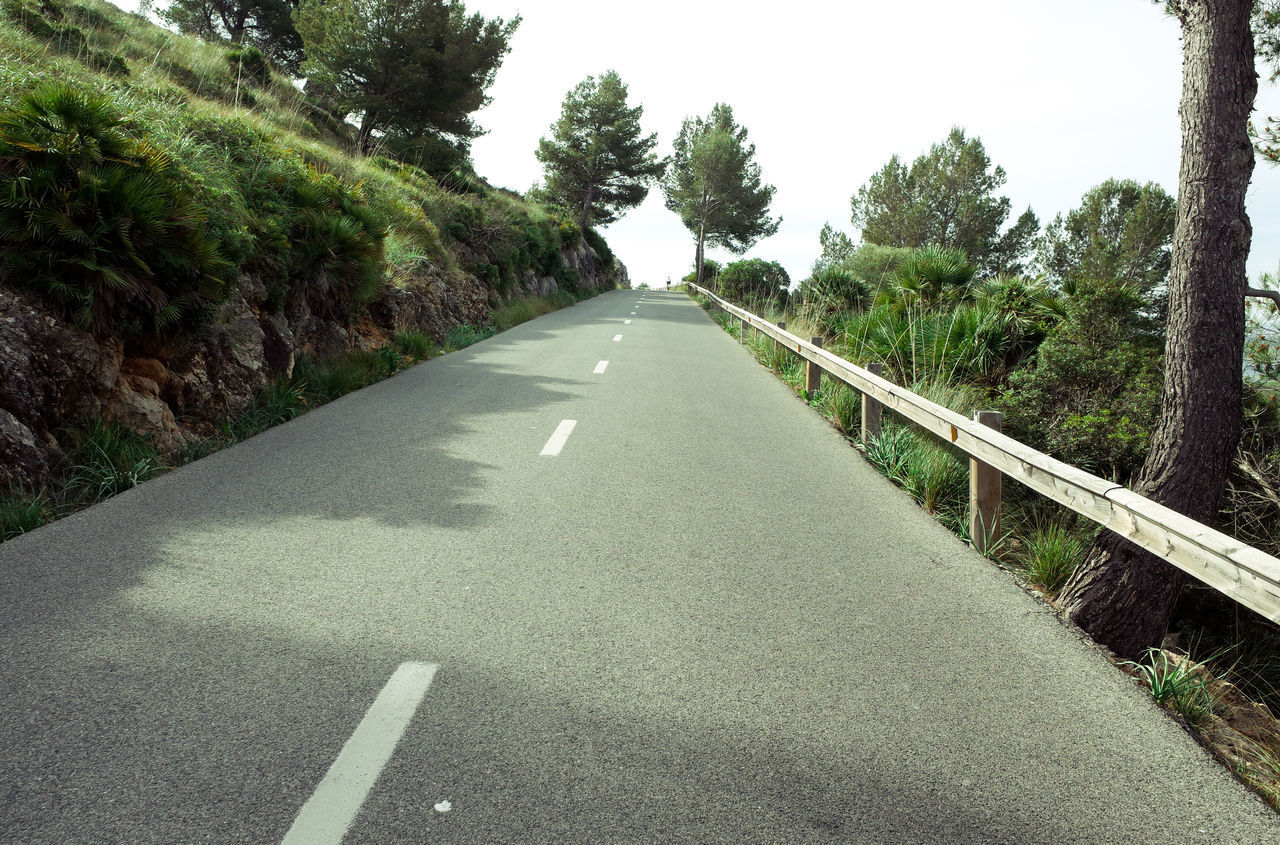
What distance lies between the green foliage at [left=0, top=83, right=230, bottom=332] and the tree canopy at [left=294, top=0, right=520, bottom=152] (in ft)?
74.8

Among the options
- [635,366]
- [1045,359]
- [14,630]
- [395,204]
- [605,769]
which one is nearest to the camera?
[605,769]

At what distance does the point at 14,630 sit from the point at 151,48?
2253 centimetres

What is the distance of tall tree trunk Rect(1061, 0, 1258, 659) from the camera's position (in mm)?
4840

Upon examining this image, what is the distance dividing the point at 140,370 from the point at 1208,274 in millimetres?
8511

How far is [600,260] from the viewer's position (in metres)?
55.1

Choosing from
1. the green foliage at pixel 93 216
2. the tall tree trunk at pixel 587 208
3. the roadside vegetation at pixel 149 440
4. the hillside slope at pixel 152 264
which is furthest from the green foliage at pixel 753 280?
the green foliage at pixel 93 216

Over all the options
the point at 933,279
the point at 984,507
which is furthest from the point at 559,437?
the point at 933,279

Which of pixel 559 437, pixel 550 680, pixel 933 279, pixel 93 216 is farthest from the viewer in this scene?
pixel 933 279

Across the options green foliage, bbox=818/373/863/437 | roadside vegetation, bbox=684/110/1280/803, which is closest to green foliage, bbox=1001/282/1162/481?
roadside vegetation, bbox=684/110/1280/803

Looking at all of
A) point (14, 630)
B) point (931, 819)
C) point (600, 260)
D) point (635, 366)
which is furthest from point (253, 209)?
point (600, 260)

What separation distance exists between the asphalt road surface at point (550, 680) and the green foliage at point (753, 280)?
2757 centimetres

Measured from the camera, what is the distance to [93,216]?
20.3 feet

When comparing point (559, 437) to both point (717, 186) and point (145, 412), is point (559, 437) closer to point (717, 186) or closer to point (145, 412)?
point (145, 412)

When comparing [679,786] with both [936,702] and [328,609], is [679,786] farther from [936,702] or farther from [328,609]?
[328,609]
